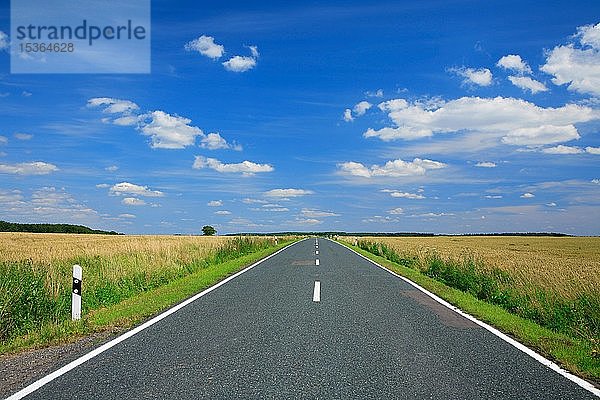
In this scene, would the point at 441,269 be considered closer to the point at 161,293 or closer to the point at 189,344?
the point at 161,293

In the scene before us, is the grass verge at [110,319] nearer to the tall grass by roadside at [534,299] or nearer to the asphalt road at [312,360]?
the asphalt road at [312,360]

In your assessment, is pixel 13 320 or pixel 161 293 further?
pixel 161 293

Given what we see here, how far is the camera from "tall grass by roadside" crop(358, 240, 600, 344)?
31.9 ft

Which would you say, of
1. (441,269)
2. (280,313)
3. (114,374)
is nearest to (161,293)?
(280,313)

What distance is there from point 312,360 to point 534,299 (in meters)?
7.19

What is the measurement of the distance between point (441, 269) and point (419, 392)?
1552cm

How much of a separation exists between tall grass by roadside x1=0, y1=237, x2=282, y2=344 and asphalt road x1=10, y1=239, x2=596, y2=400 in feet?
7.91

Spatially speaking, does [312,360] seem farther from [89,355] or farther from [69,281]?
[69,281]

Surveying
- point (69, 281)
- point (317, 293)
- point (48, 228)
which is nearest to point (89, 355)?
point (69, 281)

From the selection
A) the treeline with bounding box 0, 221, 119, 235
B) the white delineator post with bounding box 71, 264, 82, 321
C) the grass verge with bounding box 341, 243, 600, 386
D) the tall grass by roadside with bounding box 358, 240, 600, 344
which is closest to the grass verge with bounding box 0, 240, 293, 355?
the white delineator post with bounding box 71, 264, 82, 321

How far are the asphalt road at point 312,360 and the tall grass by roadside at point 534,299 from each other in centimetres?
181

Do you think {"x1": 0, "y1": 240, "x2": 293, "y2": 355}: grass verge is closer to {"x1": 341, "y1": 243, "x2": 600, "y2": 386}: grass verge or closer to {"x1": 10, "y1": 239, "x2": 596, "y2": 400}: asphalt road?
{"x1": 10, "y1": 239, "x2": 596, "y2": 400}: asphalt road

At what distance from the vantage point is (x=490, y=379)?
5.93 meters

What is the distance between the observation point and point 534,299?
38.5 feet
